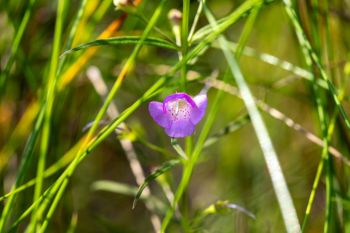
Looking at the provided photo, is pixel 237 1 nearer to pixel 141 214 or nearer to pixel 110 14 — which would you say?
pixel 110 14

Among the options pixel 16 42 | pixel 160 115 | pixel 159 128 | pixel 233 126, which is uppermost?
pixel 16 42

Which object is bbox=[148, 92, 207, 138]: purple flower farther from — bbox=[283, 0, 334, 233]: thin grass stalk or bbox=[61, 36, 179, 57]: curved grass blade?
bbox=[283, 0, 334, 233]: thin grass stalk

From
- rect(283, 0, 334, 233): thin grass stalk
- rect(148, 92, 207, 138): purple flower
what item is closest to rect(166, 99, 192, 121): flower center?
Answer: rect(148, 92, 207, 138): purple flower

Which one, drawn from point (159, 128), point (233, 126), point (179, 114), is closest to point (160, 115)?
point (179, 114)

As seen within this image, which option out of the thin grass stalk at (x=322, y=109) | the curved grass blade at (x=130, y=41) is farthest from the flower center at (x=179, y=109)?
the thin grass stalk at (x=322, y=109)

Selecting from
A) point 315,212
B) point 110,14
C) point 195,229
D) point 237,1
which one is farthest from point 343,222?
point 110,14

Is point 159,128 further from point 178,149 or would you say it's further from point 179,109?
point 178,149
